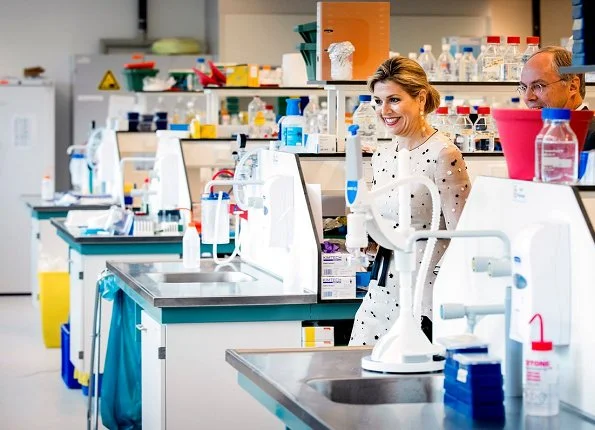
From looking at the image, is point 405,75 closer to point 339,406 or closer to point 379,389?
point 379,389

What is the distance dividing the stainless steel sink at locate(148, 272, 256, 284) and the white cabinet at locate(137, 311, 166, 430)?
345 mm

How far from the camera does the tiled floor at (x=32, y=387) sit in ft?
20.2

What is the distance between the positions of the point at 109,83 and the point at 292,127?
6906 millimetres

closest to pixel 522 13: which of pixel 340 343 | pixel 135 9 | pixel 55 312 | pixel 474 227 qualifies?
pixel 135 9

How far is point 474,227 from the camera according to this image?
2932 millimetres

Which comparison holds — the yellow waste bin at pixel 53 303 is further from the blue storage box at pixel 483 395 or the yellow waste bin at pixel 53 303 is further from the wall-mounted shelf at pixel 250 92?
the blue storage box at pixel 483 395

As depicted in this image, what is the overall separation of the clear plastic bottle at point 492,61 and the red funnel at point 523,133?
2382 millimetres

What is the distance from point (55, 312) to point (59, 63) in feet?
15.1

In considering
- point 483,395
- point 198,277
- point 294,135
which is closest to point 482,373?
point 483,395

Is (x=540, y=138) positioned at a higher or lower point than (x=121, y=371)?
higher

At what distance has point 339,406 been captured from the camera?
2541 millimetres

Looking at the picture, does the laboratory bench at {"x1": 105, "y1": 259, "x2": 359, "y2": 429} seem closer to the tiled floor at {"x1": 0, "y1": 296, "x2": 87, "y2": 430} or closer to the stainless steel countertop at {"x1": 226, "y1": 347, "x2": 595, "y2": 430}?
the stainless steel countertop at {"x1": 226, "y1": 347, "x2": 595, "y2": 430}

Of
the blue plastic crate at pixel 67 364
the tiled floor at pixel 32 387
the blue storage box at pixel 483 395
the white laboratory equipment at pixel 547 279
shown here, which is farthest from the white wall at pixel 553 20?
the blue storage box at pixel 483 395

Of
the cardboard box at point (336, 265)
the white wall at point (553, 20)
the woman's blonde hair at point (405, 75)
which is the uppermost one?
the white wall at point (553, 20)
